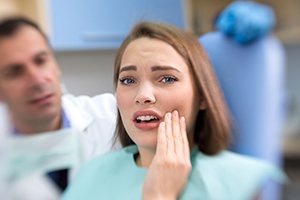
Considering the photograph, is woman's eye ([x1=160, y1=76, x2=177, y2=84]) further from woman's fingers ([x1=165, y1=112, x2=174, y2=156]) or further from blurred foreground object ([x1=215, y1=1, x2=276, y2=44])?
blurred foreground object ([x1=215, y1=1, x2=276, y2=44])

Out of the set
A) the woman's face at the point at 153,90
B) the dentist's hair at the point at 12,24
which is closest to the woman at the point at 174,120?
the woman's face at the point at 153,90

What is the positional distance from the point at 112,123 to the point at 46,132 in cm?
7

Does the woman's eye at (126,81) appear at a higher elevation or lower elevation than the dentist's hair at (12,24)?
lower

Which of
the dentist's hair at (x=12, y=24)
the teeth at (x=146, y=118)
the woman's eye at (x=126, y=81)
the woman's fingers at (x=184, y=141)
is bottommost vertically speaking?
the woman's fingers at (x=184, y=141)

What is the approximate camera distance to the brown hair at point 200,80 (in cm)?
42

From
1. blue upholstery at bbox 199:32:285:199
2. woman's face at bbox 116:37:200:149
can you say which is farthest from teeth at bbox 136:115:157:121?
blue upholstery at bbox 199:32:285:199

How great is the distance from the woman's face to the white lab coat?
42mm

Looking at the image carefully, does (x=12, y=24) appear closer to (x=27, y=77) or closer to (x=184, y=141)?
(x=27, y=77)

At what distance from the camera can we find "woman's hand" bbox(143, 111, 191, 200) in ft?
1.31

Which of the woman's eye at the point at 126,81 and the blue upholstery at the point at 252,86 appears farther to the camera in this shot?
the blue upholstery at the point at 252,86

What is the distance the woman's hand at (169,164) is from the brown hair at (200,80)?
3 centimetres

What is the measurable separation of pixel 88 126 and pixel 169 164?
115 millimetres

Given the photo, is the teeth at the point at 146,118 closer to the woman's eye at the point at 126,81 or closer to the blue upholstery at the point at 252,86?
the woman's eye at the point at 126,81

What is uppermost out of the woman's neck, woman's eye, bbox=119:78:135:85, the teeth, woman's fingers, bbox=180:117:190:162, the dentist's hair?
the dentist's hair
